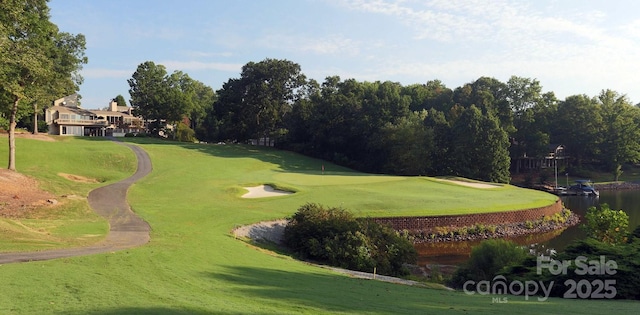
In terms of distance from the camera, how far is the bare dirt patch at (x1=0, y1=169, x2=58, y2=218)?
21.4m

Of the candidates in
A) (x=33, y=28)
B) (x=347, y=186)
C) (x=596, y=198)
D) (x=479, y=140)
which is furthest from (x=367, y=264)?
(x=596, y=198)

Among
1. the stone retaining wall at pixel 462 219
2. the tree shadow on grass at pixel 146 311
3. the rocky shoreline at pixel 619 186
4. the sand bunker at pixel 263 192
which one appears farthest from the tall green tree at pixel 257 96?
the tree shadow on grass at pixel 146 311

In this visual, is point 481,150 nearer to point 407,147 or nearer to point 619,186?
point 407,147

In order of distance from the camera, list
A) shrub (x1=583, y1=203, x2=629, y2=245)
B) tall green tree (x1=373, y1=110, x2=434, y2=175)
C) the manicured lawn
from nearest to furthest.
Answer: the manicured lawn
shrub (x1=583, y1=203, x2=629, y2=245)
tall green tree (x1=373, y1=110, x2=434, y2=175)

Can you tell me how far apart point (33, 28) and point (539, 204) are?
4333 cm

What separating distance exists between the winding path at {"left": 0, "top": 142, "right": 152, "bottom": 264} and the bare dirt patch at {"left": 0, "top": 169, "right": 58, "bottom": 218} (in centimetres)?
254

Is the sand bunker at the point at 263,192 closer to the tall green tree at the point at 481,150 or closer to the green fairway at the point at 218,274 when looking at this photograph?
the green fairway at the point at 218,274

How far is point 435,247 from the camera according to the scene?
3017cm

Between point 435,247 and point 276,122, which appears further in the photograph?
point 276,122

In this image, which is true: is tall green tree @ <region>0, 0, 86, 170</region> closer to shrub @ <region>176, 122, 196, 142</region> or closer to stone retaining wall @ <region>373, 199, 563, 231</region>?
stone retaining wall @ <region>373, 199, 563, 231</region>

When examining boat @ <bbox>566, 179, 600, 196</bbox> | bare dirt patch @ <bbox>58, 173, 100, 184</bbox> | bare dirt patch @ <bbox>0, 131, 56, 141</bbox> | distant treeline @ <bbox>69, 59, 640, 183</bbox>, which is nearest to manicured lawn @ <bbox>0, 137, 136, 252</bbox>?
bare dirt patch @ <bbox>58, 173, 100, 184</bbox>

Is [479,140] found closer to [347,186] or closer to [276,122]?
[347,186]

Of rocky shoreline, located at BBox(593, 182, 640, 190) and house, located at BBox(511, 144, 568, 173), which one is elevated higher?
house, located at BBox(511, 144, 568, 173)

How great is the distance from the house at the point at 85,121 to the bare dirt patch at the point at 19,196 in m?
61.3
